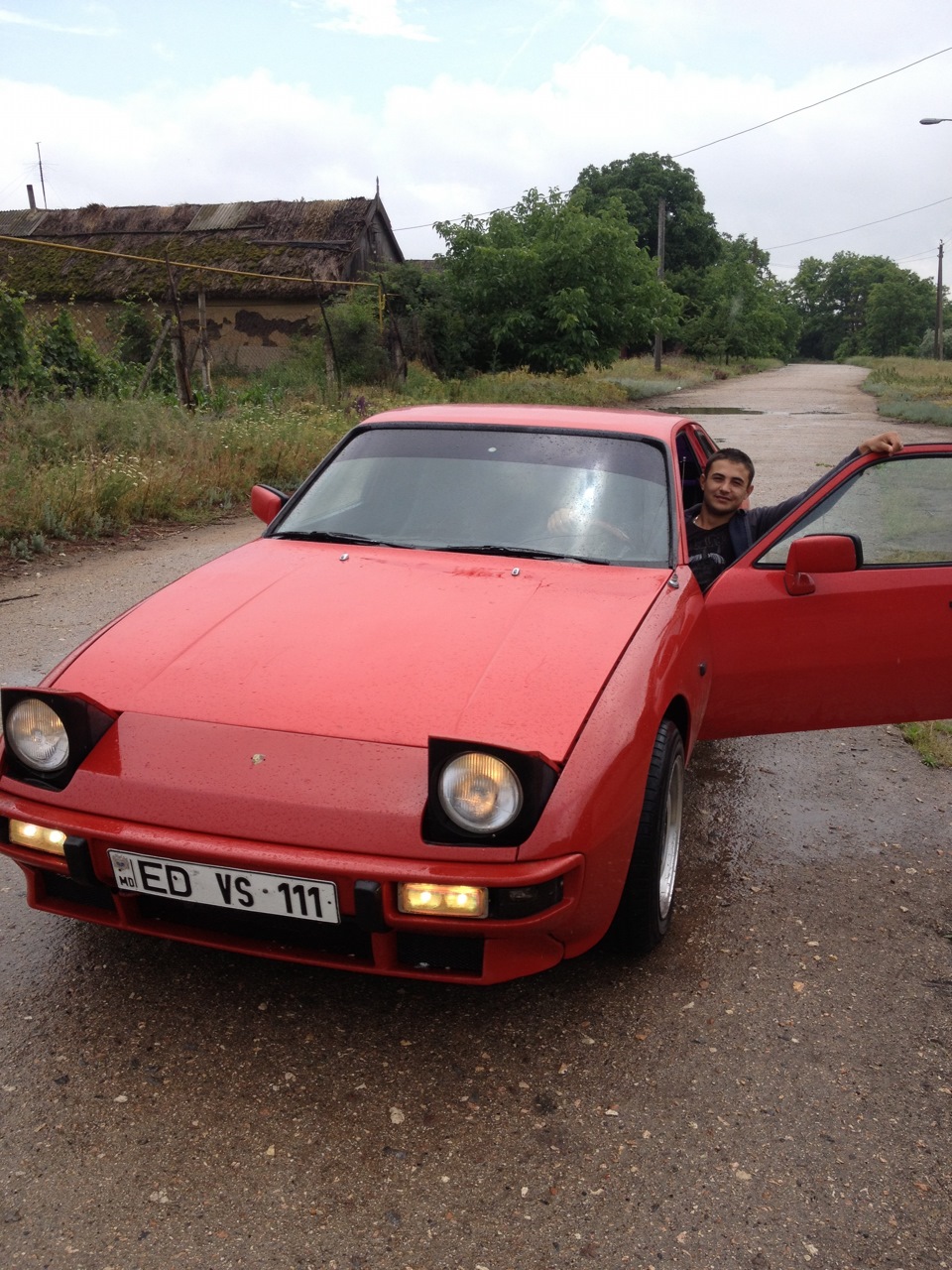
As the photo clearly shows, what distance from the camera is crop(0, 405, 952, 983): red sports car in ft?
7.34

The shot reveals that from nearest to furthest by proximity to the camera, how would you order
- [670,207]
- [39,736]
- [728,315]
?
[39,736] < [728,315] < [670,207]

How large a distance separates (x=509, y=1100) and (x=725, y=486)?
2.34 m

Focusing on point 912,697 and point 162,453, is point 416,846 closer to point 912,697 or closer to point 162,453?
point 912,697

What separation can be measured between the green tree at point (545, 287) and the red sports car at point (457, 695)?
2240 cm

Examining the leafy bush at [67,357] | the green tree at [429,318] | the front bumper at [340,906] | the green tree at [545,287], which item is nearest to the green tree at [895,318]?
the green tree at [545,287]

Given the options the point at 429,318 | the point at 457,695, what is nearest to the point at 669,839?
the point at 457,695

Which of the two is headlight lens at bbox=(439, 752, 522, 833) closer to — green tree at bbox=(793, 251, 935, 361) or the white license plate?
the white license plate

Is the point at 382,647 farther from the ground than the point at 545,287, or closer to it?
closer to it

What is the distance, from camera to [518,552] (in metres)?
3.40

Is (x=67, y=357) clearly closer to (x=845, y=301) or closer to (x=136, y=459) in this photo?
(x=136, y=459)

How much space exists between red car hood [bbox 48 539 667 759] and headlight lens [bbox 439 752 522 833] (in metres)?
0.10

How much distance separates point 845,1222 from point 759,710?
5.86ft

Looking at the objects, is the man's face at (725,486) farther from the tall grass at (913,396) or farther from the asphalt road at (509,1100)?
the tall grass at (913,396)

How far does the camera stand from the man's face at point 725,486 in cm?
383
